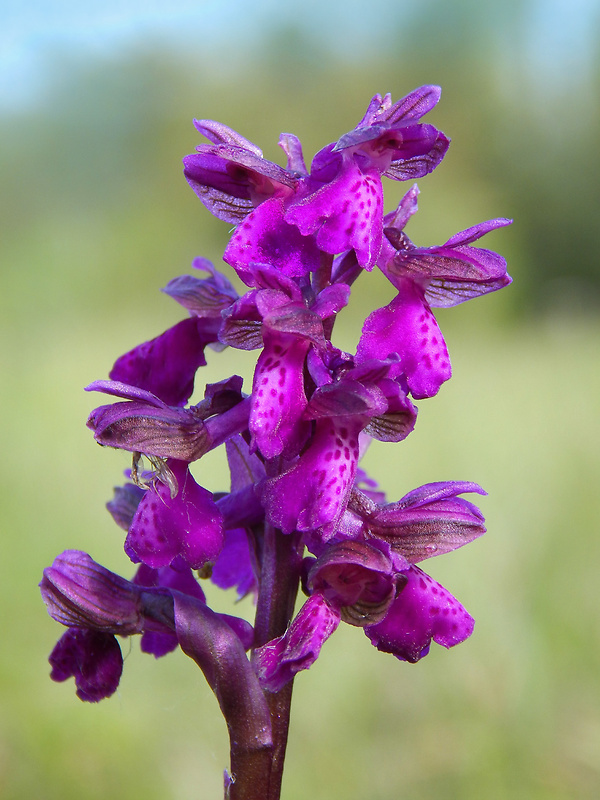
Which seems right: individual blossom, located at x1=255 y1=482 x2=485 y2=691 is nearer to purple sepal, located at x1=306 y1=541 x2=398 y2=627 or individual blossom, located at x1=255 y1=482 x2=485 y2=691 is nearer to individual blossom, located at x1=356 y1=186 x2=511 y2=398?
purple sepal, located at x1=306 y1=541 x2=398 y2=627

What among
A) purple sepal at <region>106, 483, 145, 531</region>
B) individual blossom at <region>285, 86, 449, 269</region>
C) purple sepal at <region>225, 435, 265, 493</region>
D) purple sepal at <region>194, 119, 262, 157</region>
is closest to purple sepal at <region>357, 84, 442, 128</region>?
individual blossom at <region>285, 86, 449, 269</region>

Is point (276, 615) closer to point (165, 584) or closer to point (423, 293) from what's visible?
point (165, 584)

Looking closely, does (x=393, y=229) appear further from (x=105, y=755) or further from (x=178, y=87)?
(x=178, y=87)

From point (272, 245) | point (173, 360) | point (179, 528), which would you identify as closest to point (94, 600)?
point (179, 528)

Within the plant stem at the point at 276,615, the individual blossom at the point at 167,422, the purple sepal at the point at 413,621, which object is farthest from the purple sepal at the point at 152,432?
the purple sepal at the point at 413,621

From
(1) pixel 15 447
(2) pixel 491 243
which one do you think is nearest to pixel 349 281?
(1) pixel 15 447

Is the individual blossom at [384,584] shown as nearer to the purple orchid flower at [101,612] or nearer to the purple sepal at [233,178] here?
the purple orchid flower at [101,612]

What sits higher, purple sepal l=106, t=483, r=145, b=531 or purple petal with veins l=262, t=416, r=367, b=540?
purple sepal l=106, t=483, r=145, b=531
